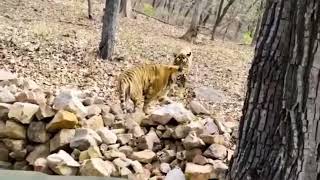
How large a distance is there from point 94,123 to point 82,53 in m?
3.74

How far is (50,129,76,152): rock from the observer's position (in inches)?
216

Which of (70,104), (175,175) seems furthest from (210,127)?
(70,104)

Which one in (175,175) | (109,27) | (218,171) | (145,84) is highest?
(109,27)

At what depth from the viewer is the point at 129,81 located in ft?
20.6

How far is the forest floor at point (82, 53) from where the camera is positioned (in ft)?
26.3

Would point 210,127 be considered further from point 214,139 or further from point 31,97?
point 31,97

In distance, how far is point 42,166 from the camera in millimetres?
5207

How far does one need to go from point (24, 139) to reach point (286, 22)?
3915 mm

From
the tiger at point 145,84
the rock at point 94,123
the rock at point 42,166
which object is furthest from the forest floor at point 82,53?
the rock at point 42,166

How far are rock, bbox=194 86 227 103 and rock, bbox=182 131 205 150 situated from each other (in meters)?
2.91

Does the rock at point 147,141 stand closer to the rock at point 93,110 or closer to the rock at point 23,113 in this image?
the rock at point 93,110

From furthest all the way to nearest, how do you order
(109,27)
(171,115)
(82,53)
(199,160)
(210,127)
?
(82,53)
(109,27)
(171,115)
(210,127)
(199,160)

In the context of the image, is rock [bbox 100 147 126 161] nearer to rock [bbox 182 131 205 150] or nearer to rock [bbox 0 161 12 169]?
rock [bbox 182 131 205 150]

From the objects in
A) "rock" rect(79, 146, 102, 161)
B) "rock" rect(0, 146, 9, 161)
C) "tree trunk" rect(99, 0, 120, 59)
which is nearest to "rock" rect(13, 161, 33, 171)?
"rock" rect(0, 146, 9, 161)
